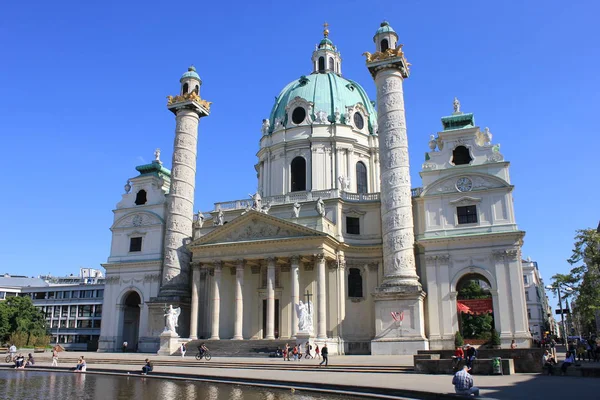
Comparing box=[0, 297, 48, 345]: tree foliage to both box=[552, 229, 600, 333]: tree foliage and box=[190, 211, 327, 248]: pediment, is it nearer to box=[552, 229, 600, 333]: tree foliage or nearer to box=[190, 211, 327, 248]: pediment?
box=[190, 211, 327, 248]: pediment

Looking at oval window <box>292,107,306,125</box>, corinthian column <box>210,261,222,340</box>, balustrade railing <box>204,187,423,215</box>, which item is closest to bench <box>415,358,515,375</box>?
corinthian column <box>210,261,222,340</box>

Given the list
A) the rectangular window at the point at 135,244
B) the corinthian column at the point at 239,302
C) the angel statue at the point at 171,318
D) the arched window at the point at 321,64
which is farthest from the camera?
the arched window at the point at 321,64

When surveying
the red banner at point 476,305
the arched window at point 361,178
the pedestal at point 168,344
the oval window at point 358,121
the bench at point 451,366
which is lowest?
the bench at point 451,366

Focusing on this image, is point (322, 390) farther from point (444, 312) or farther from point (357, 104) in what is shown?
point (357, 104)

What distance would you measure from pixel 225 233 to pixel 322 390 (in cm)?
2357

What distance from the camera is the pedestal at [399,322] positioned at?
110 feet

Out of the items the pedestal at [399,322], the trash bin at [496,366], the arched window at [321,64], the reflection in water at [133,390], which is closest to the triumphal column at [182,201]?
the arched window at [321,64]

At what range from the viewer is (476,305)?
3578 cm

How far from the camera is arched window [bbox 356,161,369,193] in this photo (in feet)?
157

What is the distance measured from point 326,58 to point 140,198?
2325 cm

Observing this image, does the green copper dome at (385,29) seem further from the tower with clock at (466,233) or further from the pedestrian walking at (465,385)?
the pedestrian walking at (465,385)

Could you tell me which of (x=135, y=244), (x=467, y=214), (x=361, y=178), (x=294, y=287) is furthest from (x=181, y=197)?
(x=467, y=214)

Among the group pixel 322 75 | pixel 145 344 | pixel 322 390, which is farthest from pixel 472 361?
pixel 322 75

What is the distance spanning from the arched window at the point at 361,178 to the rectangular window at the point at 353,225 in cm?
654
